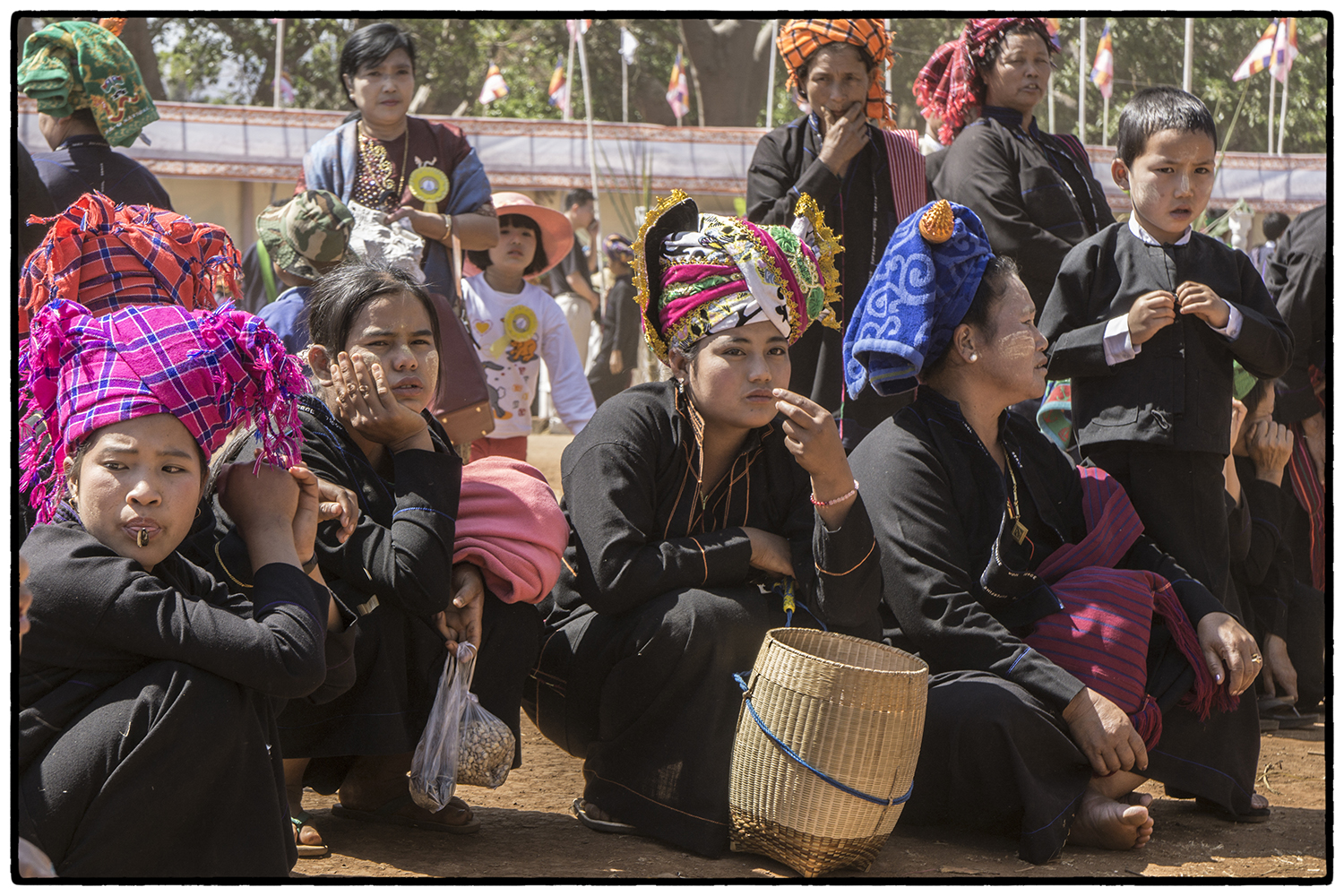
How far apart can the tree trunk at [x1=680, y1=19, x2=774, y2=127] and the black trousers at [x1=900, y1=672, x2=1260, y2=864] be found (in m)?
21.8

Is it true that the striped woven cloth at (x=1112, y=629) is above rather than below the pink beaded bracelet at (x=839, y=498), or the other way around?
below

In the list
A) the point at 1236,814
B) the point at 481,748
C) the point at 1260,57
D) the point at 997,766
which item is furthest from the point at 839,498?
the point at 1260,57

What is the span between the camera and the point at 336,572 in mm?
3270

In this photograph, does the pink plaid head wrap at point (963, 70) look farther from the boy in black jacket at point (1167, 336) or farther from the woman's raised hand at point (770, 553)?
the woman's raised hand at point (770, 553)

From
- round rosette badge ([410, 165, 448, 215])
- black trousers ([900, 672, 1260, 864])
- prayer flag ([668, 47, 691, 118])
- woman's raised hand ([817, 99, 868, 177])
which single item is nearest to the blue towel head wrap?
black trousers ([900, 672, 1260, 864])

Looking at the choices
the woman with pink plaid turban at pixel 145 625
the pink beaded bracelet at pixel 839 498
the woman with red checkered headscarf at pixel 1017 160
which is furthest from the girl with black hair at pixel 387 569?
the woman with red checkered headscarf at pixel 1017 160

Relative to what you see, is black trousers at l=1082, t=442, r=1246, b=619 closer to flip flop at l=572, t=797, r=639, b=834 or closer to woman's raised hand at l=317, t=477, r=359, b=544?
flip flop at l=572, t=797, r=639, b=834

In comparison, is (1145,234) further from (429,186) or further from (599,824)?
(429,186)

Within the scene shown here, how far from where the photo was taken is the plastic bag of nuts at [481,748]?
318cm

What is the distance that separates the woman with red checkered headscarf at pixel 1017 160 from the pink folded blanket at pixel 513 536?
2.40m

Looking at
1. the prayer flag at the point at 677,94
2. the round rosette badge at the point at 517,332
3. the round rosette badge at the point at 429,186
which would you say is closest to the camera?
the round rosette badge at the point at 429,186

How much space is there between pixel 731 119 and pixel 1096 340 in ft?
68.3

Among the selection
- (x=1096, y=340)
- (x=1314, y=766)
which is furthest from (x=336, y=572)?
(x=1314, y=766)

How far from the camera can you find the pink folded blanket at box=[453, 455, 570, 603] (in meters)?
3.41
